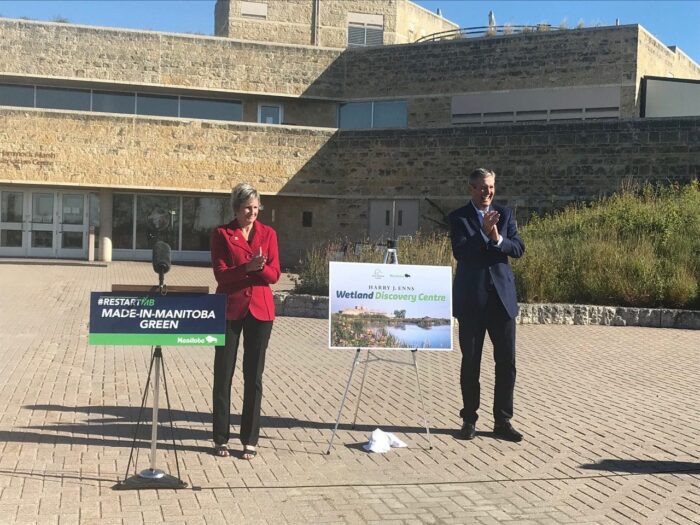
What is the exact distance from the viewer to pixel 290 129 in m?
27.5

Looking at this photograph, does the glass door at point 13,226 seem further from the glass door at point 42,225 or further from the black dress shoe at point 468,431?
the black dress shoe at point 468,431

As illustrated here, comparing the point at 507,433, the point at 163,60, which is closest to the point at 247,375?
the point at 507,433

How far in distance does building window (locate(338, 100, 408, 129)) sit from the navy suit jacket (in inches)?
961

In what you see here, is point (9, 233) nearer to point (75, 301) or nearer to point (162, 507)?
point (75, 301)

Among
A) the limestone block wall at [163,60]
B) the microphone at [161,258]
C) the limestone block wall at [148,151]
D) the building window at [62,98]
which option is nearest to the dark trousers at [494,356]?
the microphone at [161,258]

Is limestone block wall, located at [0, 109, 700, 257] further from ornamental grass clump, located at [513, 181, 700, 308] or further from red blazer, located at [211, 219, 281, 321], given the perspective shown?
red blazer, located at [211, 219, 281, 321]

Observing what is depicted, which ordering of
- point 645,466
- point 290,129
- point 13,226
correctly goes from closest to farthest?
point 645,466 → point 13,226 → point 290,129

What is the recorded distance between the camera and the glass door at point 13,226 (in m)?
27.3

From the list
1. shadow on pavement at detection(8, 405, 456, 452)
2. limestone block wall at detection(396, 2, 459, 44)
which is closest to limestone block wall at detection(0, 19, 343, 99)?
limestone block wall at detection(396, 2, 459, 44)

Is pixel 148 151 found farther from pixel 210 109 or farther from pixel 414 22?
pixel 414 22

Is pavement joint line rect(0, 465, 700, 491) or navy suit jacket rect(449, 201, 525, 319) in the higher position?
navy suit jacket rect(449, 201, 525, 319)

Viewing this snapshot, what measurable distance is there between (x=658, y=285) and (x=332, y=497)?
10.6 metres

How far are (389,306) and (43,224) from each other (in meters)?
24.4

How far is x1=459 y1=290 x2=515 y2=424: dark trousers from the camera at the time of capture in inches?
245
